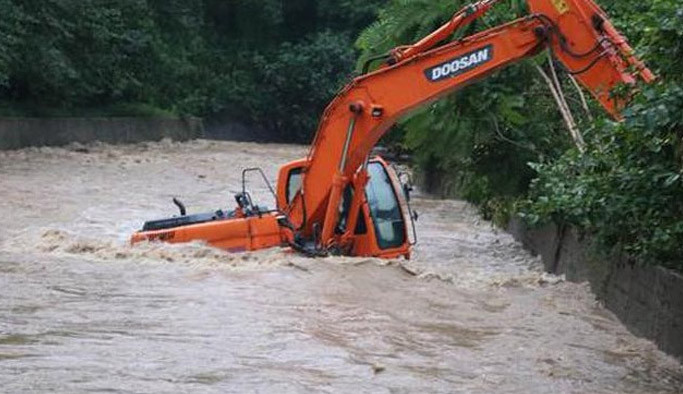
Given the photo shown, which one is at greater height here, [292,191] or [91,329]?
[292,191]

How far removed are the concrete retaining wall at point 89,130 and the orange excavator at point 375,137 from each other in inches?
834

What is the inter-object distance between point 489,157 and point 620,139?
1140 cm

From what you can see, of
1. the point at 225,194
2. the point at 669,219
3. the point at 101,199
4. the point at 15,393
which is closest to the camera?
the point at 15,393

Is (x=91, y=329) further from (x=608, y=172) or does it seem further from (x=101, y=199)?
(x=101, y=199)

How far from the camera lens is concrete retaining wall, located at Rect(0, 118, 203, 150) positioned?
39000mm

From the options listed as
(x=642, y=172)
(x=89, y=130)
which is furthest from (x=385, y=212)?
(x=89, y=130)

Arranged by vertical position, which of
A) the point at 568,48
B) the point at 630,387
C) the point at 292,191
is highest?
the point at 568,48

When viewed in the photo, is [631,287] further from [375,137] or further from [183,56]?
[183,56]

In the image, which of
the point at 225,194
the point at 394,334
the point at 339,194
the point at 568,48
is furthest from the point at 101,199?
the point at 394,334

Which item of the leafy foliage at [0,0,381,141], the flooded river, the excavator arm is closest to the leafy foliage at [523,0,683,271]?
the flooded river

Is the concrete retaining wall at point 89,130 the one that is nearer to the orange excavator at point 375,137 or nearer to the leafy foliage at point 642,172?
the orange excavator at point 375,137

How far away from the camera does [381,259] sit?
17781 mm

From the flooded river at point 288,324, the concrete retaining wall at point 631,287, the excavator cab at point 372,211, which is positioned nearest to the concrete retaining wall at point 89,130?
the flooded river at point 288,324

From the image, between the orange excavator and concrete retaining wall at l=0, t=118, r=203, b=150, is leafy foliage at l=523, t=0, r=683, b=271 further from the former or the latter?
concrete retaining wall at l=0, t=118, r=203, b=150
